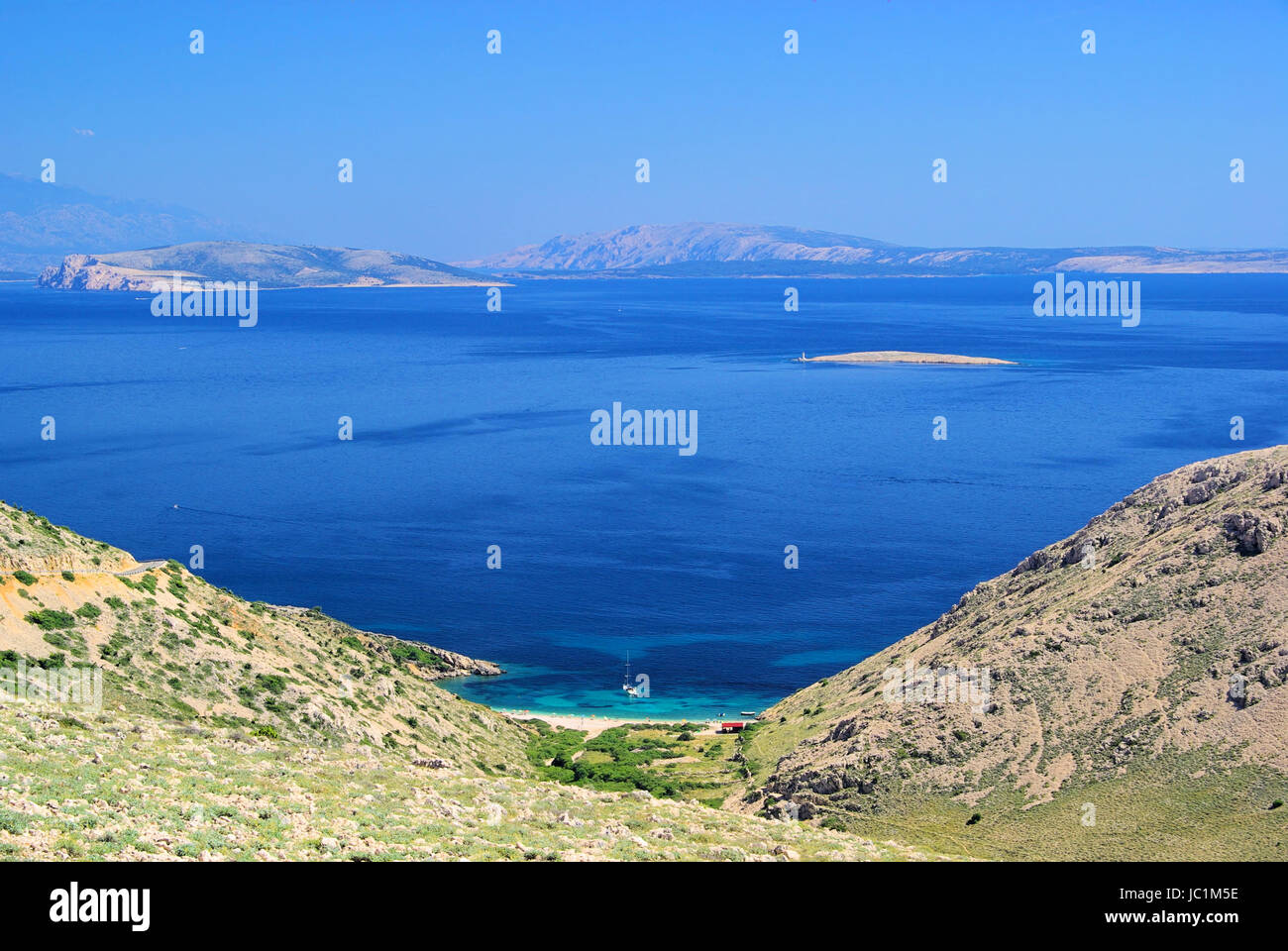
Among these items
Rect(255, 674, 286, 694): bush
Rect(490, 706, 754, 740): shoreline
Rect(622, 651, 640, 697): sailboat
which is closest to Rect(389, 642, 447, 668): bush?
Rect(490, 706, 754, 740): shoreline

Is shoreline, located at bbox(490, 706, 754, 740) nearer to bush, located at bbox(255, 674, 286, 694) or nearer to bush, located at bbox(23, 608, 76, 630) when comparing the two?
bush, located at bbox(255, 674, 286, 694)

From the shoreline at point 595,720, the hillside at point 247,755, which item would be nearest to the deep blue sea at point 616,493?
the shoreline at point 595,720

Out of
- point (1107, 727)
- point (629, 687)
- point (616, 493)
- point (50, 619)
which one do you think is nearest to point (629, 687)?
point (629, 687)

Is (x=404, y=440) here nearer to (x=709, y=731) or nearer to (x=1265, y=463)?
(x=709, y=731)

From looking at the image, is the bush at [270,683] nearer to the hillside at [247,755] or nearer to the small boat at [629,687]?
the hillside at [247,755]

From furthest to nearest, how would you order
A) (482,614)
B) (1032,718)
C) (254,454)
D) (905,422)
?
1. (905,422)
2. (254,454)
3. (482,614)
4. (1032,718)
